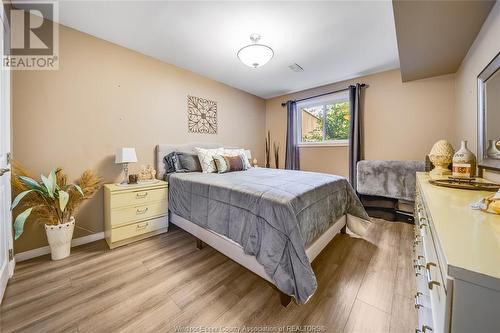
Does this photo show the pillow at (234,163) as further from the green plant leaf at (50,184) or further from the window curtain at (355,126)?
the window curtain at (355,126)

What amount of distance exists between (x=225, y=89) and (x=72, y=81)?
7.50ft

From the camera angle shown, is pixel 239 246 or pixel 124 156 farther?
pixel 124 156

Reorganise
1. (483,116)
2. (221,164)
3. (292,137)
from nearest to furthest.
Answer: (483,116) < (221,164) < (292,137)

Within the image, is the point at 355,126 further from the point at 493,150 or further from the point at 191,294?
the point at 191,294

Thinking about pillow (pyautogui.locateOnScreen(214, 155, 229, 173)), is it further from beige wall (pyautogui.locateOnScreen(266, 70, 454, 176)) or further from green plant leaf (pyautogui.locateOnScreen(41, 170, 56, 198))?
beige wall (pyautogui.locateOnScreen(266, 70, 454, 176))

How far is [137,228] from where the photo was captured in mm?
2225

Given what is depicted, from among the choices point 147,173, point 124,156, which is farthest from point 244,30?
point 147,173

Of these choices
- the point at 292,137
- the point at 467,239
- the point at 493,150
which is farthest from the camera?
the point at 292,137

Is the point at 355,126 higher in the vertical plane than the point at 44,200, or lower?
higher

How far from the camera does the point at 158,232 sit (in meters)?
2.46

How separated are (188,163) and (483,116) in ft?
9.98

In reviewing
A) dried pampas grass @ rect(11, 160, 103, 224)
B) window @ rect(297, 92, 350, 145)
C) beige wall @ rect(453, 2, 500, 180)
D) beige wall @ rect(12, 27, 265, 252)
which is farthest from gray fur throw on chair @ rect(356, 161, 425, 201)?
dried pampas grass @ rect(11, 160, 103, 224)

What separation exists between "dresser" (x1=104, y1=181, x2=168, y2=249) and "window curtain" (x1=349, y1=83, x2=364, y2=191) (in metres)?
3.04

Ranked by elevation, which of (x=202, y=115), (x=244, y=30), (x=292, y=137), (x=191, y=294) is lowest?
(x=191, y=294)
